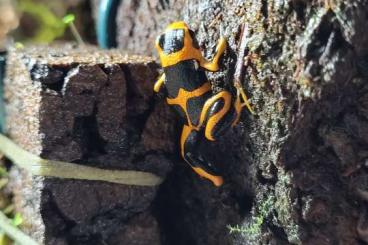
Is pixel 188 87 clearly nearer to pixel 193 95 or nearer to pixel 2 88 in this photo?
pixel 193 95

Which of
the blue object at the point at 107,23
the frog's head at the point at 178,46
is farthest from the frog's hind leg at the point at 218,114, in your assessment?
the blue object at the point at 107,23

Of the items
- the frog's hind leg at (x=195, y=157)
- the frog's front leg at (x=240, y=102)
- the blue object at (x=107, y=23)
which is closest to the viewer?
the frog's front leg at (x=240, y=102)

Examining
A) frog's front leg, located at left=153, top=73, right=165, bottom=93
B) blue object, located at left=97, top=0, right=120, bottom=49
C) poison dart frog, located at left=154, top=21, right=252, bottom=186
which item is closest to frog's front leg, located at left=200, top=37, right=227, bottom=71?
poison dart frog, located at left=154, top=21, right=252, bottom=186

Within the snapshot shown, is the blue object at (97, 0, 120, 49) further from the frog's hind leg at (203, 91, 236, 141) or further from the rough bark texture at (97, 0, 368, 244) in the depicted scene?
the frog's hind leg at (203, 91, 236, 141)

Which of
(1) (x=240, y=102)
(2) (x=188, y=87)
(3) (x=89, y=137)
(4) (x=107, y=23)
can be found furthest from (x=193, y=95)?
(4) (x=107, y=23)

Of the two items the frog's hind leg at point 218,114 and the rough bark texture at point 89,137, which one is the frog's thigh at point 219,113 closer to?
the frog's hind leg at point 218,114

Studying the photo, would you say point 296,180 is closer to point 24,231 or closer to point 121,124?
point 121,124
